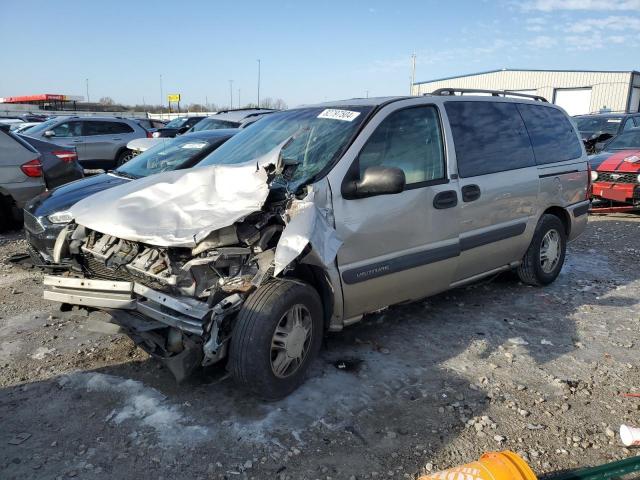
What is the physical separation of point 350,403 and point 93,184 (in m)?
3.69

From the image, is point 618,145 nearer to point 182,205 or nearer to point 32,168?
point 182,205

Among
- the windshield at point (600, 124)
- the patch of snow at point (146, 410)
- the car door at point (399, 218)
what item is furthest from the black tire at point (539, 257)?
the windshield at point (600, 124)

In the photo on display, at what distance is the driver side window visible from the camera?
3.56 meters

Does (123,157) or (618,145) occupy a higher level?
(618,145)

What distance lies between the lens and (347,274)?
331 centimetres

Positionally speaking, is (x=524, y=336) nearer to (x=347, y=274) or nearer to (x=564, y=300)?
(x=564, y=300)

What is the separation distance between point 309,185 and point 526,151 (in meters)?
2.52

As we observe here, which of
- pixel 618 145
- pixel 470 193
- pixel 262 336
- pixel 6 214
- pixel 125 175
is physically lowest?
pixel 6 214

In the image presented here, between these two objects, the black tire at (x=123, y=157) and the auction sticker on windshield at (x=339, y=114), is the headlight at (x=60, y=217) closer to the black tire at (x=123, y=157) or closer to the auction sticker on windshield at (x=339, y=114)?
the auction sticker on windshield at (x=339, y=114)

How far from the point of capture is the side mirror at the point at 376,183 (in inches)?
127

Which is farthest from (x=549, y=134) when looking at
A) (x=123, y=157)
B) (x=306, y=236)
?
(x=123, y=157)

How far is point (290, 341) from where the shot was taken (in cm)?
308

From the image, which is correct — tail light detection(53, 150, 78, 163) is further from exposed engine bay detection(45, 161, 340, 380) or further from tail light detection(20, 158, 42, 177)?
exposed engine bay detection(45, 161, 340, 380)

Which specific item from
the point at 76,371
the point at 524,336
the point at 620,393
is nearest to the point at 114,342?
the point at 76,371
